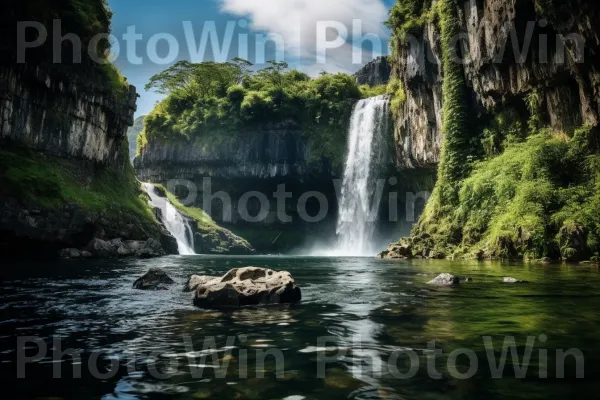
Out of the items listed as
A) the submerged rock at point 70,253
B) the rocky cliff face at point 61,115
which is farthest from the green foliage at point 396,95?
the submerged rock at point 70,253

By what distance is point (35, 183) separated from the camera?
32625mm

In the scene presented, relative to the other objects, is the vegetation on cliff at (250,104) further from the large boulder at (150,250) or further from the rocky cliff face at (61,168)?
the large boulder at (150,250)

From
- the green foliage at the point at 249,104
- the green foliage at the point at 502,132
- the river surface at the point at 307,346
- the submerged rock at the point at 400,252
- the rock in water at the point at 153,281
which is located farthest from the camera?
the green foliage at the point at 249,104

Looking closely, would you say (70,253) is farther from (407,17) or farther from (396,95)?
(407,17)

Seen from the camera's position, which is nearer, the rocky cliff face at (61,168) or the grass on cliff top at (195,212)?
the rocky cliff face at (61,168)

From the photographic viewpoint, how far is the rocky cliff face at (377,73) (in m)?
81.9

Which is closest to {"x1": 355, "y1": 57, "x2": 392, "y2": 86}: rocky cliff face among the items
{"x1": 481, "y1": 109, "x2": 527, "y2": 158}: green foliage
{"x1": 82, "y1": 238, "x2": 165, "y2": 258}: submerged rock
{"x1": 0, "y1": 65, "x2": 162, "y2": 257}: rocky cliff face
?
{"x1": 481, "y1": 109, "x2": 527, "y2": 158}: green foliage

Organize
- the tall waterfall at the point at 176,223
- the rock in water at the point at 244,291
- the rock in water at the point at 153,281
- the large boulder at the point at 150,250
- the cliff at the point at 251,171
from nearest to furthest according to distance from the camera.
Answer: the rock in water at the point at 244,291 < the rock in water at the point at 153,281 < the large boulder at the point at 150,250 < the tall waterfall at the point at 176,223 < the cliff at the point at 251,171

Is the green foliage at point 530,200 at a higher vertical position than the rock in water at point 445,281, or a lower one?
higher

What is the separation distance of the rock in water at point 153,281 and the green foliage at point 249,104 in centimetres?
4723

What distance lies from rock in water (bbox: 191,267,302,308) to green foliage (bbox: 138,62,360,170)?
4945 cm

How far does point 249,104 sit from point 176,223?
19.7 meters

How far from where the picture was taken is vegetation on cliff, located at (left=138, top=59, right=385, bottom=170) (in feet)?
200

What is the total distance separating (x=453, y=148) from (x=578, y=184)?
39.8 feet
